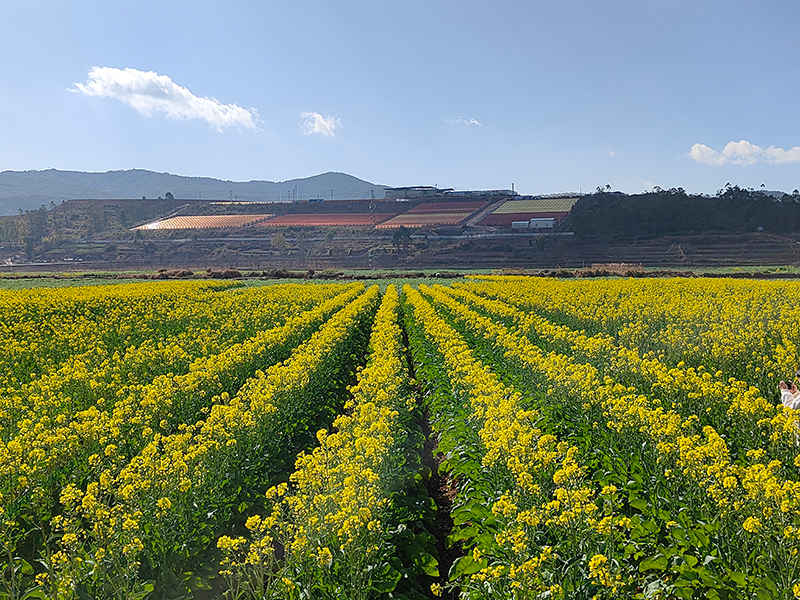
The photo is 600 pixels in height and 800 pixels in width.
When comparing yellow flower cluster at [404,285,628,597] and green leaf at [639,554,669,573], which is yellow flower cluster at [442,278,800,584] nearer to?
green leaf at [639,554,669,573]

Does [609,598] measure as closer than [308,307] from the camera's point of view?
Yes

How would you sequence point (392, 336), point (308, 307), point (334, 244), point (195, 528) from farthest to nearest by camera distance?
point (334, 244) → point (308, 307) → point (392, 336) → point (195, 528)

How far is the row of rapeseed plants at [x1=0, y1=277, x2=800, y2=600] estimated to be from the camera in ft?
15.0

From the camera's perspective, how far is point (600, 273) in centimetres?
5134

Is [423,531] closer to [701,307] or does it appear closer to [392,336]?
[392,336]

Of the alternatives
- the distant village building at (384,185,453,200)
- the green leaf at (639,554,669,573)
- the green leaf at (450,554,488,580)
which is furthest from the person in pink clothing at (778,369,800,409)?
the distant village building at (384,185,453,200)

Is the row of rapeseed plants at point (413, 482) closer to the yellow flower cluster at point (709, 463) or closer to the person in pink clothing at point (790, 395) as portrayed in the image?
the yellow flower cluster at point (709, 463)

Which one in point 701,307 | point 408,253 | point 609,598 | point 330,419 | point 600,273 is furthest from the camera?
point 408,253

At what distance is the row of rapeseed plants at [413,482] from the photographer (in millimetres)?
4566

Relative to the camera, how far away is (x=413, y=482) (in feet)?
24.1

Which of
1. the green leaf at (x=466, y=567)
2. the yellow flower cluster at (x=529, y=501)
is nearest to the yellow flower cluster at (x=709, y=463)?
the yellow flower cluster at (x=529, y=501)

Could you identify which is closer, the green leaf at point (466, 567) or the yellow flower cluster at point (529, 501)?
the yellow flower cluster at point (529, 501)

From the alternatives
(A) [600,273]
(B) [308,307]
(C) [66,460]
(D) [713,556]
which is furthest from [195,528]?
(A) [600,273]

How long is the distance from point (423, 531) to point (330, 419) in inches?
167
